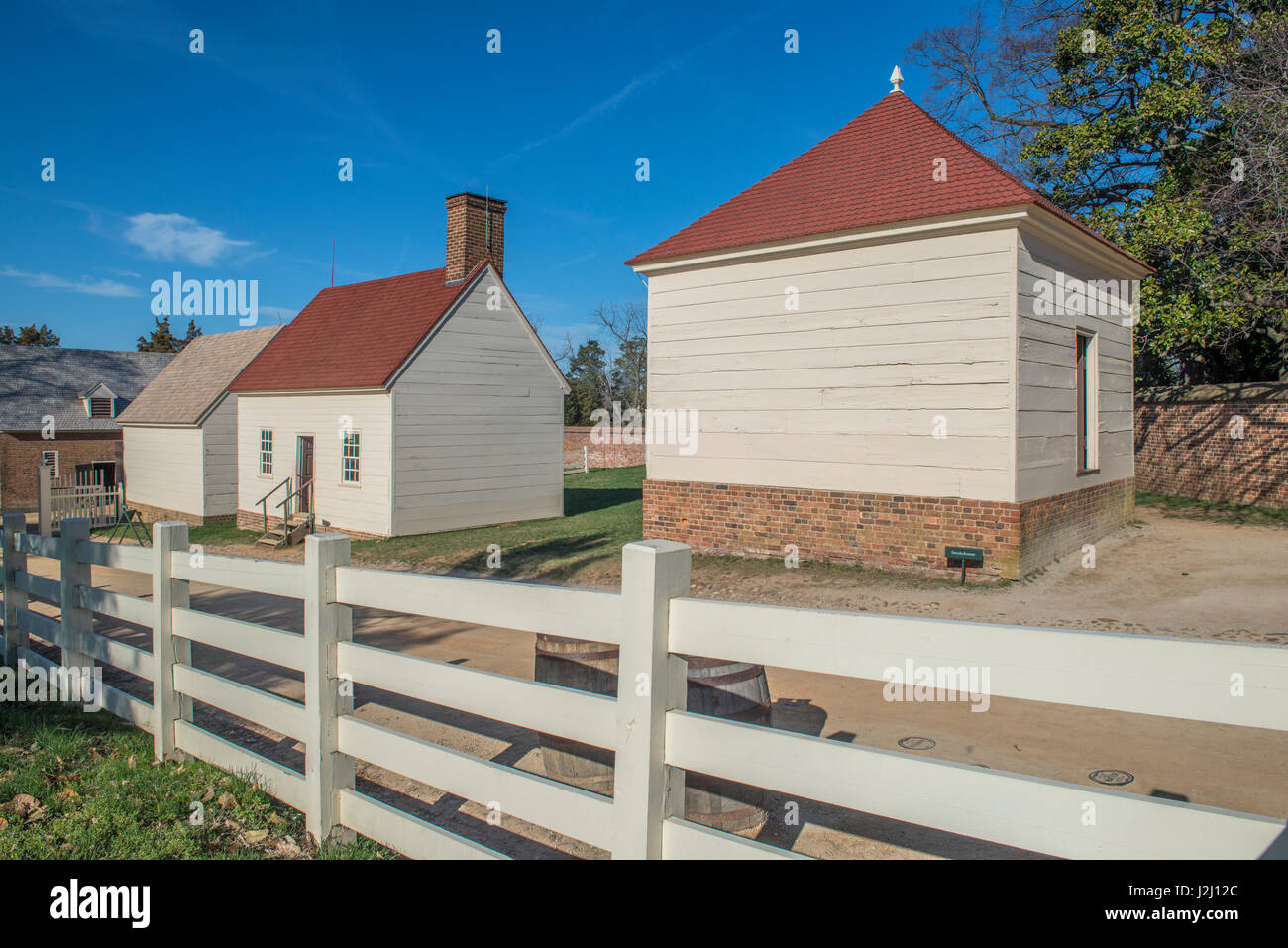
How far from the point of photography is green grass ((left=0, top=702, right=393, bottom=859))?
3643 millimetres

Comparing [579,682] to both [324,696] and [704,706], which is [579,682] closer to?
[704,706]

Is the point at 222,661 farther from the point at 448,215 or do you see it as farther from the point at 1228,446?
the point at 1228,446

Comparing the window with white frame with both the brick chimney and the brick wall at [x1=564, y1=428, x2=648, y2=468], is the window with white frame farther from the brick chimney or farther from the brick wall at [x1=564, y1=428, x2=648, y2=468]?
the brick wall at [x1=564, y1=428, x2=648, y2=468]

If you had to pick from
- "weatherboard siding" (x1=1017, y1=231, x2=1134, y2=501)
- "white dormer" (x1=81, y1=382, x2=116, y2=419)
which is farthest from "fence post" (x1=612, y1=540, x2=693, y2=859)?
"white dormer" (x1=81, y1=382, x2=116, y2=419)

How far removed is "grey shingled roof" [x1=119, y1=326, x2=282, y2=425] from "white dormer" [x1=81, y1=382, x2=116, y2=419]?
32.8 ft

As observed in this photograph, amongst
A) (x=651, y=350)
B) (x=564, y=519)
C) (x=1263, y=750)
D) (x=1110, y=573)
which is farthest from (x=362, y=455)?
(x=1263, y=750)

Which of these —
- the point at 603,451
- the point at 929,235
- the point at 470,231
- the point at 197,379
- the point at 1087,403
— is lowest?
the point at 603,451

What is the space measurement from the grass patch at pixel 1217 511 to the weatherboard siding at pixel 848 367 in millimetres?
9282

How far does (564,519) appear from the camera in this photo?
22.3 meters

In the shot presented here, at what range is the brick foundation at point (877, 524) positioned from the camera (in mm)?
11031

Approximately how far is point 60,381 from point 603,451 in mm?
27246

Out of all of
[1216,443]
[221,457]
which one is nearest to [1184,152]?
[1216,443]

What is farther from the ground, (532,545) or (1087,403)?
(1087,403)

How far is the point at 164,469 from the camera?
28703mm
